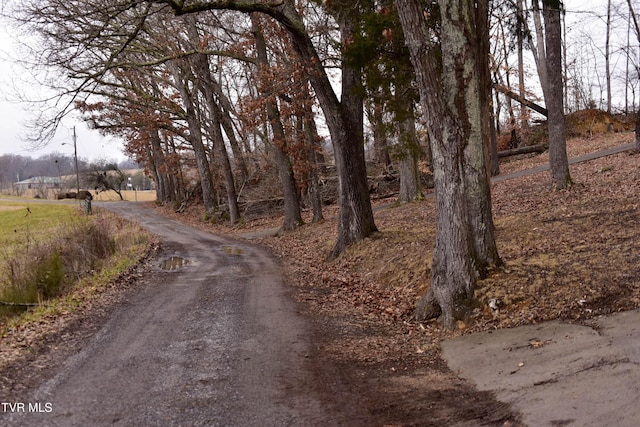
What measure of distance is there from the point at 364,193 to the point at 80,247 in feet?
27.3

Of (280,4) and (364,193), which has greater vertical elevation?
(280,4)

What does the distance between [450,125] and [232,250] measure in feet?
41.6

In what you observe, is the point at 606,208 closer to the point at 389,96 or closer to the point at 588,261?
the point at 588,261

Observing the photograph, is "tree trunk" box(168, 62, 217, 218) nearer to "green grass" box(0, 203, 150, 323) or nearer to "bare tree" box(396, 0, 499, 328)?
"green grass" box(0, 203, 150, 323)

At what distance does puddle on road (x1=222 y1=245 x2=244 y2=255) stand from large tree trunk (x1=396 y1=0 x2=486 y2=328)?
11.3 meters

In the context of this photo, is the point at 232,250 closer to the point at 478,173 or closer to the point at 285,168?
the point at 285,168

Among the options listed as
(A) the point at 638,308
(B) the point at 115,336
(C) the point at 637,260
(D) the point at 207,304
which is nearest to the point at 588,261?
(C) the point at 637,260

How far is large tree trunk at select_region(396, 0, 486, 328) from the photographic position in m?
7.71

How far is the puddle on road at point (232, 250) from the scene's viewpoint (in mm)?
18359

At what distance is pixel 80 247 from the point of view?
50.3 ft

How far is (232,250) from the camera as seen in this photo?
1909 centimetres

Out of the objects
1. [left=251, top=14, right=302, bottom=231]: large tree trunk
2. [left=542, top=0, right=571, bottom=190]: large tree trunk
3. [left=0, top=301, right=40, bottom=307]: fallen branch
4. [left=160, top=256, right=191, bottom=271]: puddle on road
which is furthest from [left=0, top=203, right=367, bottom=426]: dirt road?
[left=251, top=14, right=302, bottom=231]: large tree trunk

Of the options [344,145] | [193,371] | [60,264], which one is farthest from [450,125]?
[60,264]

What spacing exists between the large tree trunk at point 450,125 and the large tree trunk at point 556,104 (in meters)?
8.35
